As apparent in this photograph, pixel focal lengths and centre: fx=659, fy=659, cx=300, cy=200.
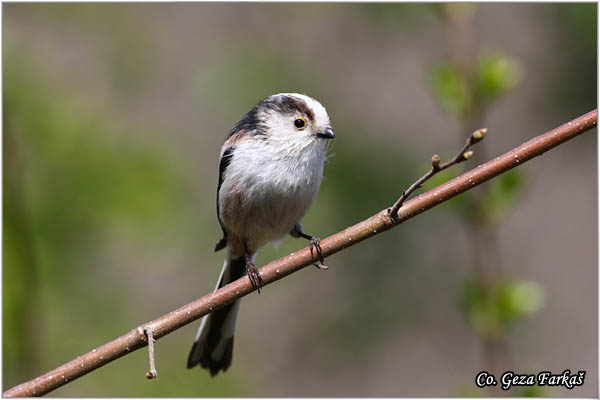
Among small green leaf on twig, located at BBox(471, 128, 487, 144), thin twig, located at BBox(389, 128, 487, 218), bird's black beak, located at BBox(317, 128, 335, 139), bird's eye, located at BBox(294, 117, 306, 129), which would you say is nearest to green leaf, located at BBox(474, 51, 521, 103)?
bird's black beak, located at BBox(317, 128, 335, 139)

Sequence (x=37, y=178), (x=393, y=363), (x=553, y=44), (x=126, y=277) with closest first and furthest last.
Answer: (x=37, y=178) < (x=126, y=277) < (x=553, y=44) < (x=393, y=363)

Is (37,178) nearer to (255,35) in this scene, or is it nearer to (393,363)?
(255,35)

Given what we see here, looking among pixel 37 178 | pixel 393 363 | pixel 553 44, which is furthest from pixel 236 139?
pixel 393 363

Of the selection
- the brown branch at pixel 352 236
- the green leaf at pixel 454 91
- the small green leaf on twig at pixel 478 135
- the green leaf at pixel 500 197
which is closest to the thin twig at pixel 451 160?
the small green leaf on twig at pixel 478 135

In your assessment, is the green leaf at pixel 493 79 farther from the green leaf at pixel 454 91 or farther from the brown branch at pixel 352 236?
the brown branch at pixel 352 236

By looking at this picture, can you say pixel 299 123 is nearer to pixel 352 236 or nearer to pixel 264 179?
pixel 264 179

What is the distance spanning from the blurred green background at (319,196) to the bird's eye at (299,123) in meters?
0.55

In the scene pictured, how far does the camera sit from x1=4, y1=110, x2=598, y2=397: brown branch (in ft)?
7.60

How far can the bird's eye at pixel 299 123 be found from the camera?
3.25m

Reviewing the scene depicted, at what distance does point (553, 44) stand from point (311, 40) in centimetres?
165

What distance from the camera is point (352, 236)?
8.20 ft

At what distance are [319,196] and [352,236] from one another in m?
1.61

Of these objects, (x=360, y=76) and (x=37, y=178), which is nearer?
(x=37, y=178)

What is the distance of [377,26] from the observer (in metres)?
4.49
